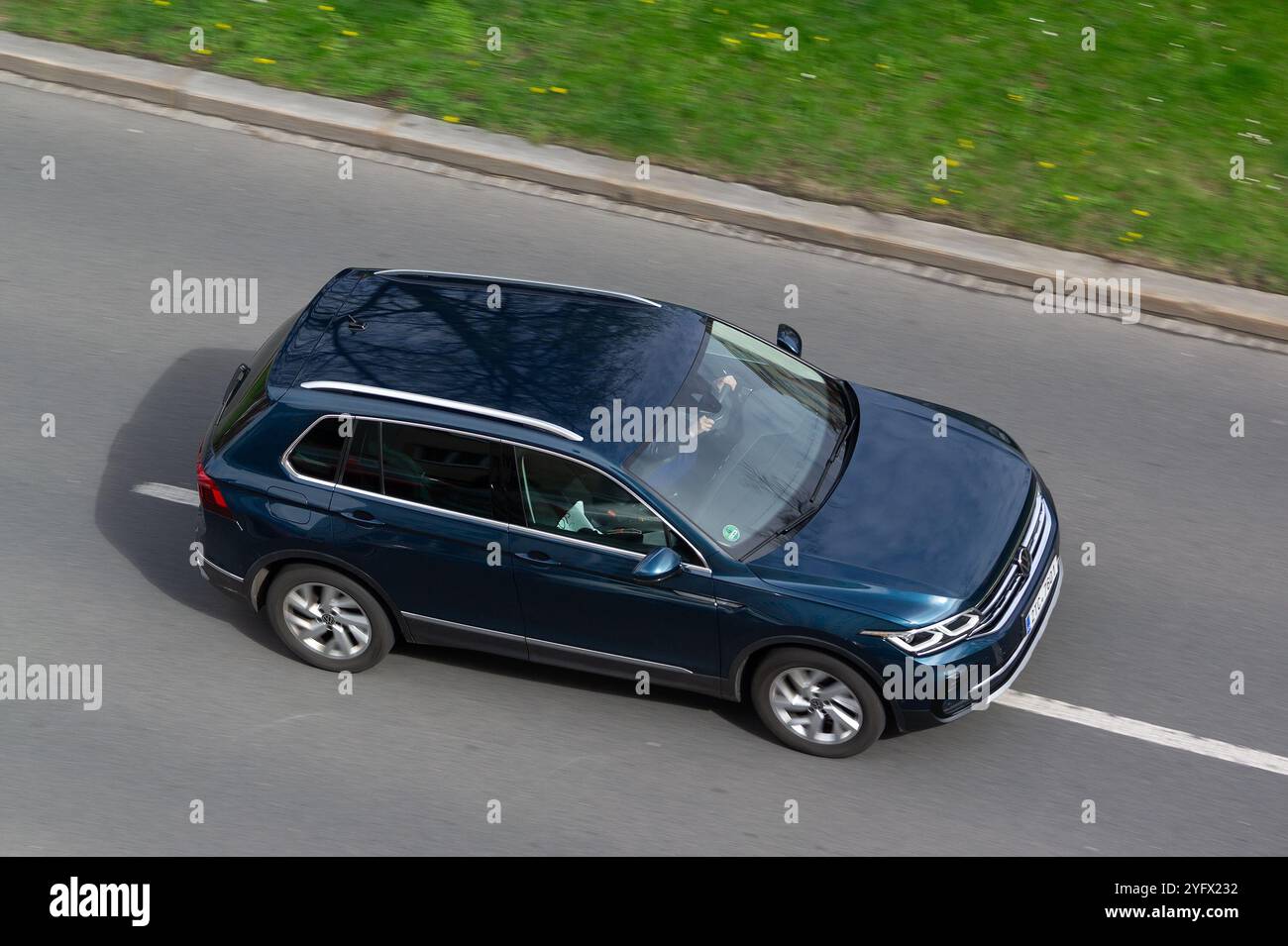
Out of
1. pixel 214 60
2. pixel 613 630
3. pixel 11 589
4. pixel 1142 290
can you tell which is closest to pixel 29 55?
pixel 214 60

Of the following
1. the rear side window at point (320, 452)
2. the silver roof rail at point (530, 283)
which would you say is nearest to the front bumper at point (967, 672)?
the silver roof rail at point (530, 283)

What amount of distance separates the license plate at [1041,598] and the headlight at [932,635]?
0.54 m

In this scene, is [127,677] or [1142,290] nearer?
[127,677]

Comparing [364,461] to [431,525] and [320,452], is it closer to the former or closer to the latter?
[320,452]

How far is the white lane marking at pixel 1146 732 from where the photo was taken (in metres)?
8.27

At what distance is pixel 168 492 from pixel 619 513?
3.76 metres

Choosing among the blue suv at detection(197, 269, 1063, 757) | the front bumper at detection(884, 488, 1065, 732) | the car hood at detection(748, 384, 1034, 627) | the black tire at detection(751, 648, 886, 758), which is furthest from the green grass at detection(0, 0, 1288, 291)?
the black tire at detection(751, 648, 886, 758)

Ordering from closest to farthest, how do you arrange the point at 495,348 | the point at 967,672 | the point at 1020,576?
the point at 967,672 → the point at 1020,576 → the point at 495,348

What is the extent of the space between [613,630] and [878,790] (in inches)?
64.3

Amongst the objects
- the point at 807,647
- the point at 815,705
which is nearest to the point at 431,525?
the point at 807,647

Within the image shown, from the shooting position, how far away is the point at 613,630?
26.7 feet

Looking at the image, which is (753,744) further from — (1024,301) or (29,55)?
(29,55)

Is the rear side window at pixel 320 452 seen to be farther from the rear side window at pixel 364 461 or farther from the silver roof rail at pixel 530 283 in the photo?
the silver roof rail at pixel 530 283

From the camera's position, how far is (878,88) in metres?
13.0
